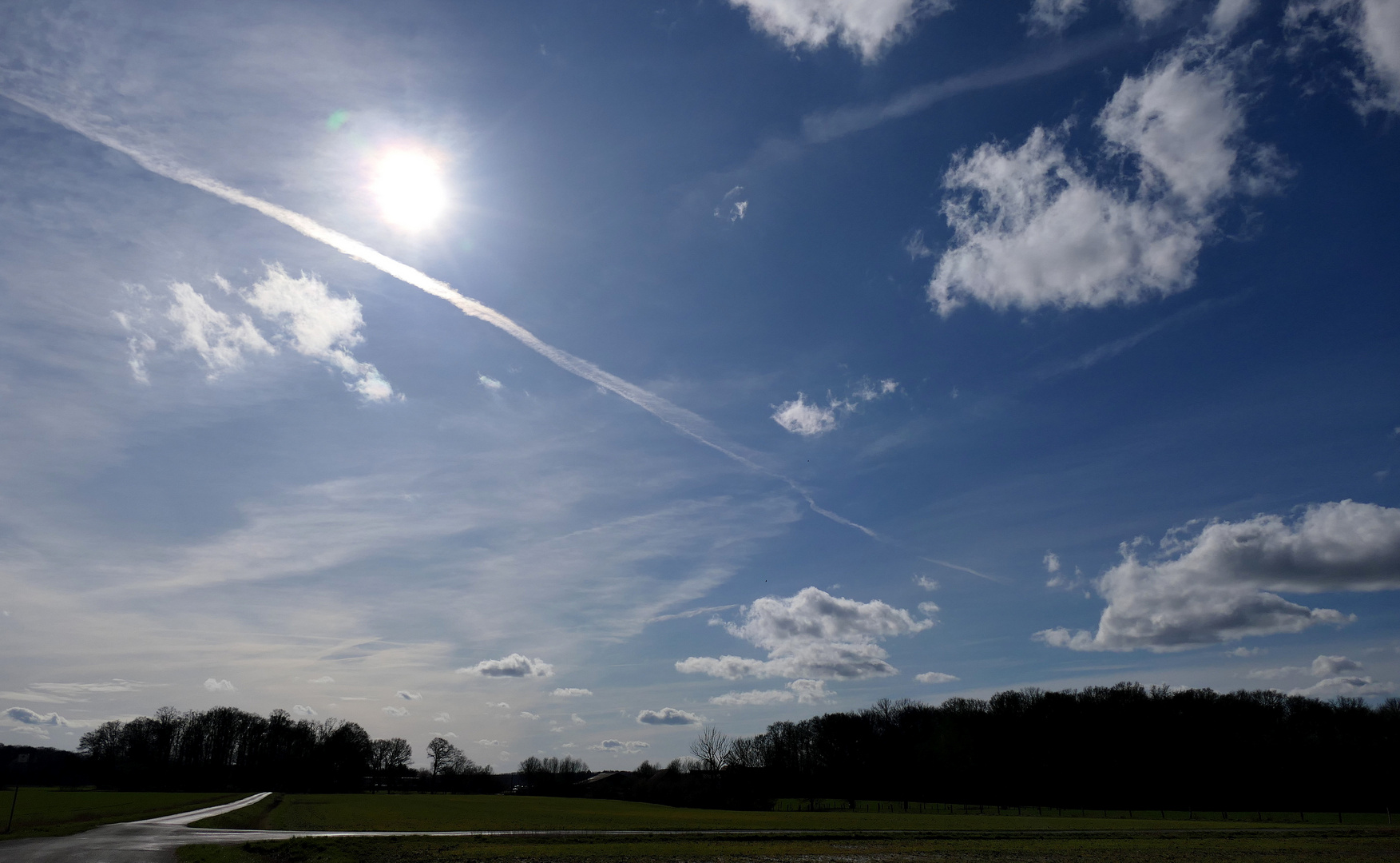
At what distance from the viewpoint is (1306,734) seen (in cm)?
11094

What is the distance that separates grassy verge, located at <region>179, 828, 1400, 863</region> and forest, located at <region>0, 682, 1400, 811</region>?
225ft

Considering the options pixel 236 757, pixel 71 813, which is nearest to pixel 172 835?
pixel 71 813

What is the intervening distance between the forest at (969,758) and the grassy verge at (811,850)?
225ft

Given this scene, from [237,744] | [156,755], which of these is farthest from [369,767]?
[156,755]

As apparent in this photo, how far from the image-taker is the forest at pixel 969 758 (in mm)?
107500

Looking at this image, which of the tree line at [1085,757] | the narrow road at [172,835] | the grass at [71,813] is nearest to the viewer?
the narrow road at [172,835]

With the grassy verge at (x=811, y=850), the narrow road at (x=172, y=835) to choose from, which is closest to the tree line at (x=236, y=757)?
the narrow road at (x=172, y=835)

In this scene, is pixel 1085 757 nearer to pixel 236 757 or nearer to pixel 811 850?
pixel 811 850

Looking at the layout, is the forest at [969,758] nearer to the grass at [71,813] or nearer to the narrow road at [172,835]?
the grass at [71,813]

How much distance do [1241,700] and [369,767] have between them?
185 metres

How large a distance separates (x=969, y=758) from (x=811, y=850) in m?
106

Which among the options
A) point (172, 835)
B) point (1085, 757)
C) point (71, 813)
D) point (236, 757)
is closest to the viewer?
point (172, 835)

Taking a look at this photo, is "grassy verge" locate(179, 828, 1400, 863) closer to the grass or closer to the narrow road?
the narrow road

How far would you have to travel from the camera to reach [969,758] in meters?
130
